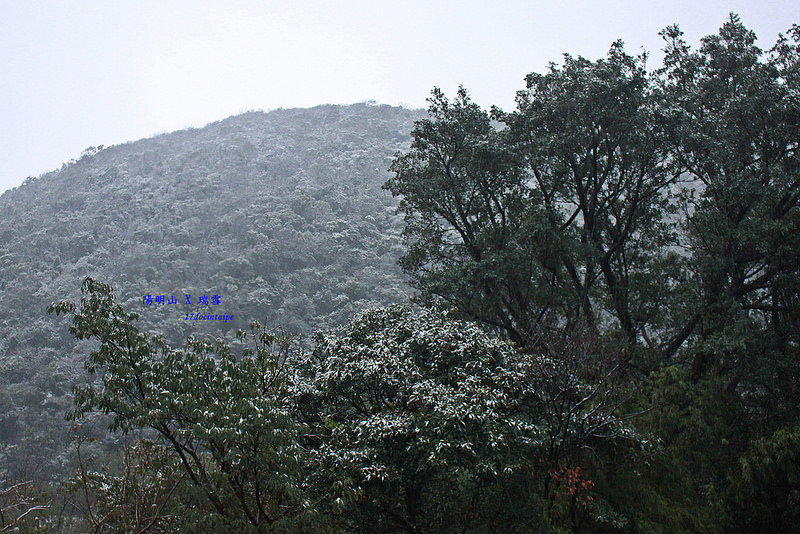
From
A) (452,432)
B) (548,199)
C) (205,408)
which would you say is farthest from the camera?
(548,199)

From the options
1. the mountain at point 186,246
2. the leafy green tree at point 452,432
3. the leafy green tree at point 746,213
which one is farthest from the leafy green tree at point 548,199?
the mountain at point 186,246

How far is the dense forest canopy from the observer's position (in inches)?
225

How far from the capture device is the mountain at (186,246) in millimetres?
36281

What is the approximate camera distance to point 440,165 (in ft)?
41.2

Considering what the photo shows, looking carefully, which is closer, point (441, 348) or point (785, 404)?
point (441, 348)

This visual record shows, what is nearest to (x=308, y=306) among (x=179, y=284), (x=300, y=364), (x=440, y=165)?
(x=179, y=284)

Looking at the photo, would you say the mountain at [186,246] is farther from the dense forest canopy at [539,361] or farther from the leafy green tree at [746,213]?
the leafy green tree at [746,213]

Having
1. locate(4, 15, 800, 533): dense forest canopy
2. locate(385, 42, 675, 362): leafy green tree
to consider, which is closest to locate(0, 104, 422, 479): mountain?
locate(385, 42, 675, 362): leafy green tree

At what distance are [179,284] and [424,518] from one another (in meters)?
41.2

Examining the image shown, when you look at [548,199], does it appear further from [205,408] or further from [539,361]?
[205,408]

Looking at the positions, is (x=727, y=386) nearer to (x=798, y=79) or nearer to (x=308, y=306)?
(x=798, y=79)

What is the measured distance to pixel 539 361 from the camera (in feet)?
23.0

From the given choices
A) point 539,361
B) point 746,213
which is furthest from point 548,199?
point 539,361

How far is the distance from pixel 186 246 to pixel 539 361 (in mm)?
46190
